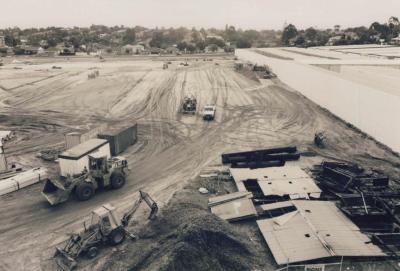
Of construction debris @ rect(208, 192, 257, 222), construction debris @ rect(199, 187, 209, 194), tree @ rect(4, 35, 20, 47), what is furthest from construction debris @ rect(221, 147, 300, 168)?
tree @ rect(4, 35, 20, 47)

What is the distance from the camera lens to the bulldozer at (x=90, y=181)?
20.7 metres

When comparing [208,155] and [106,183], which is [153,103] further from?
[106,183]

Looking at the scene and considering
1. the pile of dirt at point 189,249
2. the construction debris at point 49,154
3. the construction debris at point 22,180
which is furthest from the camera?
the construction debris at point 49,154

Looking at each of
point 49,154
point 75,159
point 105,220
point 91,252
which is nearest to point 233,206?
point 105,220

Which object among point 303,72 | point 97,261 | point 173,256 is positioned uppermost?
point 303,72

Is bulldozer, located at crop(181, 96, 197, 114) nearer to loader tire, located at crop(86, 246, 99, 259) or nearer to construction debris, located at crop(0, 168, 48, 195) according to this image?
construction debris, located at crop(0, 168, 48, 195)

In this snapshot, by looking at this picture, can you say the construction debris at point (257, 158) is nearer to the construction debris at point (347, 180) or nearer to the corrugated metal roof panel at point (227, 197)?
the construction debris at point (347, 180)

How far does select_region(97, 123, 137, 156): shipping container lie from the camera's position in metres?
28.2

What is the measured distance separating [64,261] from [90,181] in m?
6.42

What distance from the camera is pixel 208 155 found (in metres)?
28.7

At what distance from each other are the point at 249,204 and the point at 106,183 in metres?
8.91

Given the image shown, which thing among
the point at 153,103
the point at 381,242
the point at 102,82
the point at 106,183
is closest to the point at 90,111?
the point at 153,103

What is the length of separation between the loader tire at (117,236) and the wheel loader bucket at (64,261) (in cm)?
181

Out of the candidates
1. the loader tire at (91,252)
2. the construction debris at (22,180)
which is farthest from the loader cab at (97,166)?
the loader tire at (91,252)
